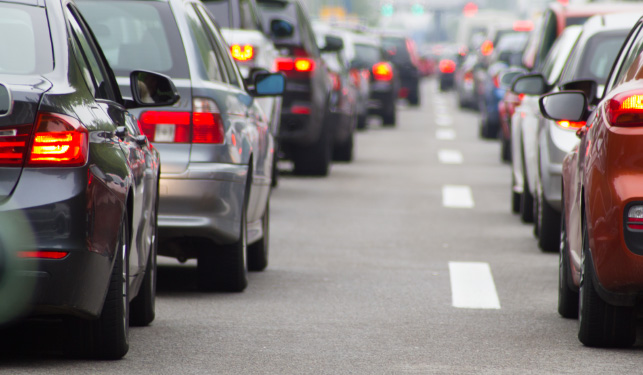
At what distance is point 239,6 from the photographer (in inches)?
600

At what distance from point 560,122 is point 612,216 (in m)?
4.51

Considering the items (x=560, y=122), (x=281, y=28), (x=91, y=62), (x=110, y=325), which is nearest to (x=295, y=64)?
(x=281, y=28)

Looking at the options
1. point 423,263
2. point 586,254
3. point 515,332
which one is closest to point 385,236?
point 423,263

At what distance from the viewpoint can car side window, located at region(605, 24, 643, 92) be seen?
6.73m

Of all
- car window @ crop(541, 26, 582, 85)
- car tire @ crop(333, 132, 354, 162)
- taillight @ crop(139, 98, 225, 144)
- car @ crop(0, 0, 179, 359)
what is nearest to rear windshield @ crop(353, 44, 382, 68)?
car tire @ crop(333, 132, 354, 162)

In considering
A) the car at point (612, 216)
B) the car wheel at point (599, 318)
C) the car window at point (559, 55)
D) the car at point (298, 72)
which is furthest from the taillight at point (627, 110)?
the car at point (298, 72)

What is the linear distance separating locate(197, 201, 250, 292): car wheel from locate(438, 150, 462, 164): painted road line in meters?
13.5

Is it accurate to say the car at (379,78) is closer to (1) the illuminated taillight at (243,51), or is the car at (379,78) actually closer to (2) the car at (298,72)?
(2) the car at (298,72)

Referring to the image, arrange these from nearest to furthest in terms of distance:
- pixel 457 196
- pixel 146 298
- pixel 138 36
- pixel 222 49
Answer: pixel 146 298, pixel 138 36, pixel 222 49, pixel 457 196

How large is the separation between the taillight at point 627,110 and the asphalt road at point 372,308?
3.22 ft

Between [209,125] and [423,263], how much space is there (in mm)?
2712

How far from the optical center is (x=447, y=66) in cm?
5503

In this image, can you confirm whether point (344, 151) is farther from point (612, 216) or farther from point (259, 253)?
point (612, 216)

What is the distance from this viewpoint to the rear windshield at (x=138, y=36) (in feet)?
27.6
